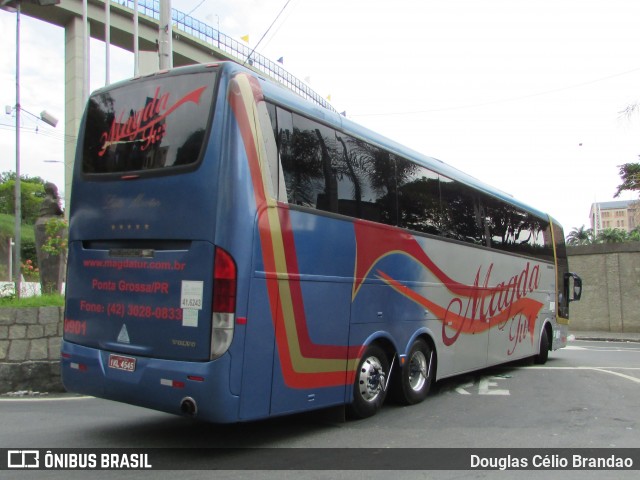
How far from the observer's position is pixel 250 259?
5223 mm

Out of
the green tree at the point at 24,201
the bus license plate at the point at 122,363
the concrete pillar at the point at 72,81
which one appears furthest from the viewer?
the green tree at the point at 24,201

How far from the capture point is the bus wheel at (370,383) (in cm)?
679

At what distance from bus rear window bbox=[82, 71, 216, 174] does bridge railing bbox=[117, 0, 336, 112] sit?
1202 inches

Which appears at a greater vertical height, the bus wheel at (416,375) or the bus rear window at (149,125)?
the bus rear window at (149,125)

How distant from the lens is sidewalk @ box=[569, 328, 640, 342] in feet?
74.5

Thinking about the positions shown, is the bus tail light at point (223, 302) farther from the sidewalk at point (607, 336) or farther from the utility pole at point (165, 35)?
the sidewalk at point (607, 336)

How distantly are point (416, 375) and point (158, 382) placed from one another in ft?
14.0

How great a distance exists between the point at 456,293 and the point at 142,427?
5.24 metres

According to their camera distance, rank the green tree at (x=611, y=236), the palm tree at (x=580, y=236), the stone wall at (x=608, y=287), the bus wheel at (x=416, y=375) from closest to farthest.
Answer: the bus wheel at (x=416, y=375) < the stone wall at (x=608, y=287) < the green tree at (x=611, y=236) < the palm tree at (x=580, y=236)

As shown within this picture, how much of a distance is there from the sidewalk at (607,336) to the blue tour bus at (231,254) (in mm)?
18305

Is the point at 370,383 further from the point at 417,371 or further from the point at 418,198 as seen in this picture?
the point at 418,198

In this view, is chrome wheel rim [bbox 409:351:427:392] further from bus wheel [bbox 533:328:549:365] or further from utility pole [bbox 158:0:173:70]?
utility pole [bbox 158:0:173:70]

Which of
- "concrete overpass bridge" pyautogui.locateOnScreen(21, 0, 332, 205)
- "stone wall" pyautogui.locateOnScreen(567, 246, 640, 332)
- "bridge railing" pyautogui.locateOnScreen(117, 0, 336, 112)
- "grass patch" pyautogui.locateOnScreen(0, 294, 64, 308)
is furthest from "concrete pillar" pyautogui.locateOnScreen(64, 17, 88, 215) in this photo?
"stone wall" pyautogui.locateOnScreen(567, 246, 640, 332)

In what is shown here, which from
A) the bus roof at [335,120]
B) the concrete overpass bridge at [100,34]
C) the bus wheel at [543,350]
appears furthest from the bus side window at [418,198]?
the concrete overpass bridge at [100,34]
